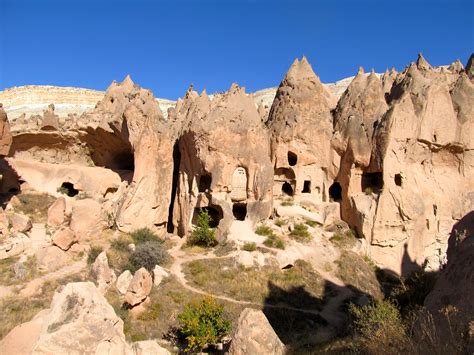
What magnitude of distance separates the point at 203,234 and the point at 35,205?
27.4ft

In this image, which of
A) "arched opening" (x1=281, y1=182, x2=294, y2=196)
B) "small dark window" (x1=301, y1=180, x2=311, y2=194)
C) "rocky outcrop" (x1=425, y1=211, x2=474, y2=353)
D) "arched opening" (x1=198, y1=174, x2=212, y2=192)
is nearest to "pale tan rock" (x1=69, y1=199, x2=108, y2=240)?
"arched opening" (x1=198, y1=174, x2=212, y2=192)

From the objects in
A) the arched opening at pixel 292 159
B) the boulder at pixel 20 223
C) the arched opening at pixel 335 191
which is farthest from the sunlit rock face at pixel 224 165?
the boulder at pixel 20 223

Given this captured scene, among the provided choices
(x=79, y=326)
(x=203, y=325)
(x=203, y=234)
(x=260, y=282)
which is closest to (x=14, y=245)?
(x=203, y=234)

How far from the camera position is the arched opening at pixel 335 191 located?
22.5 metres

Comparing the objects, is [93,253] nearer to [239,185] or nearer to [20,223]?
[20,223]

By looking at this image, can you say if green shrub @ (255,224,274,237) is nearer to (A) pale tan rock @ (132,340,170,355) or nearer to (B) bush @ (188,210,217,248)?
(B) bush @ (188,210,217,248)

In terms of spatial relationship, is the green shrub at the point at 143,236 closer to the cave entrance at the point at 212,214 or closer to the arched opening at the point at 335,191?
the cave entrance at the point at 212,214

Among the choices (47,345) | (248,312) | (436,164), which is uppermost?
(436,164)

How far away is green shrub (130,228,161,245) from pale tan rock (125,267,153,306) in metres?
6.12

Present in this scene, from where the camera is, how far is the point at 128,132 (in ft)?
68.1

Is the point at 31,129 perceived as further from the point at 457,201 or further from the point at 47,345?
the point at 457,201

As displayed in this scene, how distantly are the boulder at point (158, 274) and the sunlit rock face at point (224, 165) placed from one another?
4429 mm

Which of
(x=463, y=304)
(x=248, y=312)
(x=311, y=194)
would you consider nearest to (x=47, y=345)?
(x=248, y=312)

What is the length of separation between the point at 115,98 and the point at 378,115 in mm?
15005
